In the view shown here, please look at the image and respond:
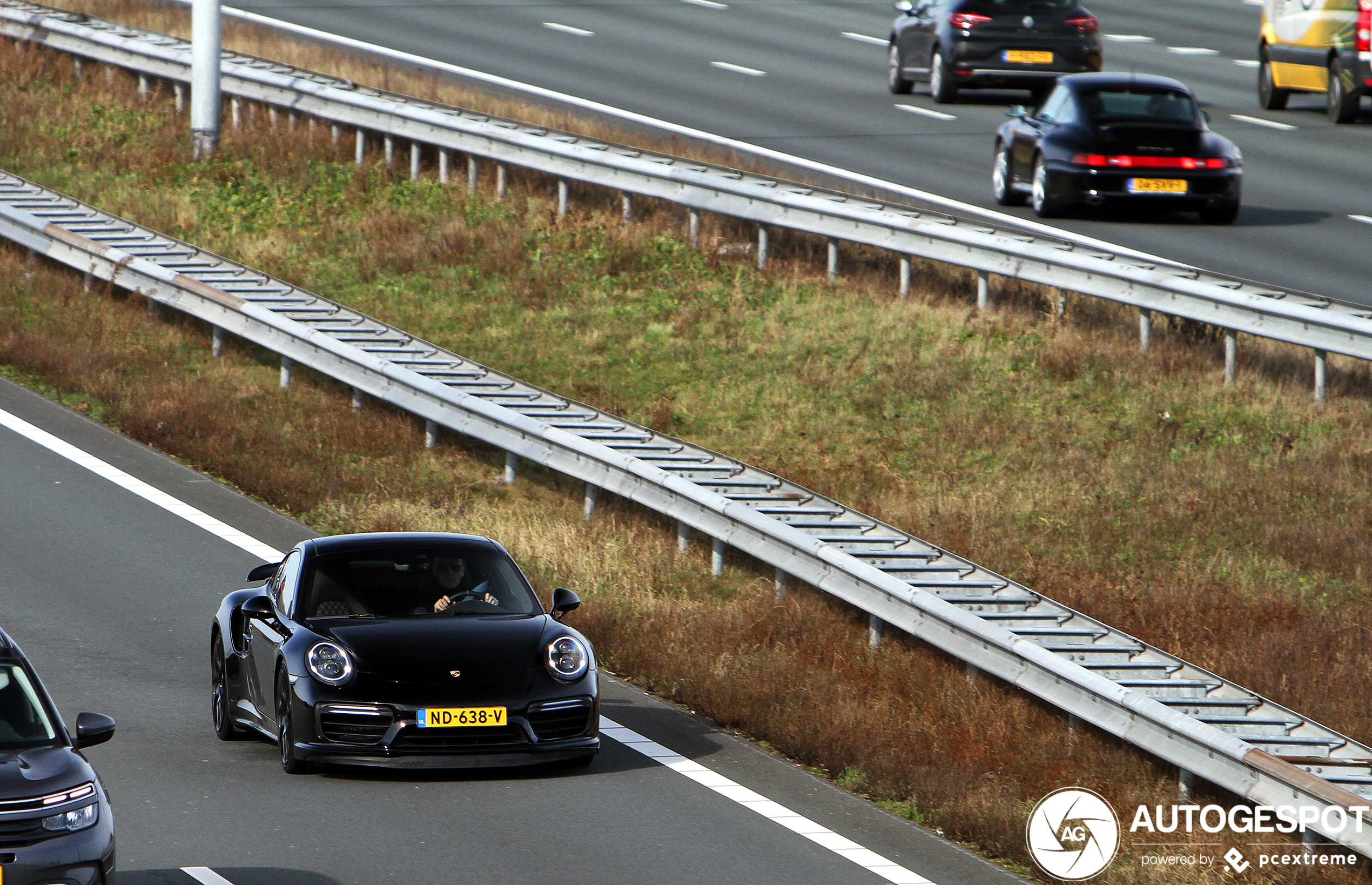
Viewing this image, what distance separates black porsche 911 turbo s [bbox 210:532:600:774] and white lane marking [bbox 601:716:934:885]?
1.84 feet

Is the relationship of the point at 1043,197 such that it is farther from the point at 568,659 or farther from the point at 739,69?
the point at 568,659

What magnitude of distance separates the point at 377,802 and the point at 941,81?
969 inches

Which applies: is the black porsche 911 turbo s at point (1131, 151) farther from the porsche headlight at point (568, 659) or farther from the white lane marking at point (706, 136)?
the porsche headlight at point (568, 659)

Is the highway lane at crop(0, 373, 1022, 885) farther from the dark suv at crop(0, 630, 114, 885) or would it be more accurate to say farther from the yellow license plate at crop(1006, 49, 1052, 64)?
the yellow license plate at crop(1006, 49, 1052, 64)

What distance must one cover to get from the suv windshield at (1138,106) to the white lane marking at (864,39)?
1705cm

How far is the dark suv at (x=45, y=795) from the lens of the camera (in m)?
6.87

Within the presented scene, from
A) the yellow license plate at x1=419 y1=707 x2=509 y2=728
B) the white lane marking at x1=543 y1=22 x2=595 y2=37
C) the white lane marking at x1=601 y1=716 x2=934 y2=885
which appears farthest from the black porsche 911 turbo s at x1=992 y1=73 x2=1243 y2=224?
the white lane marking at x1=543 y1=22 x2=595 y2=37

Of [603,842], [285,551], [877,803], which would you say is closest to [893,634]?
[877,803]

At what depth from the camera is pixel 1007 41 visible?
31250 millimetres

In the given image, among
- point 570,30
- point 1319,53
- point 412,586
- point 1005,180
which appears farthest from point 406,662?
point 570,30

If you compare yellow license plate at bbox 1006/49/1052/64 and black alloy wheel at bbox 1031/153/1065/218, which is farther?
yellow license plate at bbox 1006/49/1052/64

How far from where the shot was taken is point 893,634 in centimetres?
1255

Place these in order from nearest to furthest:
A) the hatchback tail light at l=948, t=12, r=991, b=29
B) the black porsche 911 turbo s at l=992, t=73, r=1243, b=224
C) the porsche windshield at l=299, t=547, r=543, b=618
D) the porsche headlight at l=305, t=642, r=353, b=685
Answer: the porsche headlight at l=305, t=642, r=353, b=685 → the porsche windshield at l=299, t=547, r=543, b=618 → the black porsche 911 turbo s at l=992, t=73, r=1243, b=224 → the hatchback tail light at l=948, t=12, r=991, b=29

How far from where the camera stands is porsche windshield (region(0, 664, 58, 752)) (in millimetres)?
7434
